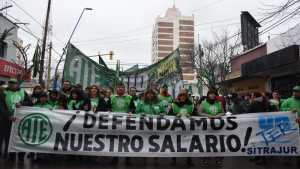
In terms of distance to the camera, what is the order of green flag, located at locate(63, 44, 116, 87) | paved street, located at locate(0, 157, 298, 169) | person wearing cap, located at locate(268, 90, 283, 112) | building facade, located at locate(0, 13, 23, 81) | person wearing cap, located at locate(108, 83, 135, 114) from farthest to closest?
building facade, located at locate(0, 13, 23, 81) → green flag, located at locate(63, 44, 116, 87) → person wearing cap, located at locate(268, 90, 283, 112) → person wearing cap, located at locate(108, 83, 135, 114) → paved street, located at locate(0, 157, 298, 169)

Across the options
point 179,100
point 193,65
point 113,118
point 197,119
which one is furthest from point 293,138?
point 193,65

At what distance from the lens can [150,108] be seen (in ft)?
24.9

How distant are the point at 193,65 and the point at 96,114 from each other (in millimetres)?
32063

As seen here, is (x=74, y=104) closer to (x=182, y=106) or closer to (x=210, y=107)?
(x=182, y=106)

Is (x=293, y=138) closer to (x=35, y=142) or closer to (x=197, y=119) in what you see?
(x=197, y=119)

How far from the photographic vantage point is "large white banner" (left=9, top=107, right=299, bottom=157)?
6.96m

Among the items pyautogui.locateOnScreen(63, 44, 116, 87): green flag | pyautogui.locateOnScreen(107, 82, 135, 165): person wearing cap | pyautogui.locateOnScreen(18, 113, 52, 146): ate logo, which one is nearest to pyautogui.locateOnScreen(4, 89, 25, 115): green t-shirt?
pyautogui.locateOnScreen(18, 113, 52, 146): ate logo

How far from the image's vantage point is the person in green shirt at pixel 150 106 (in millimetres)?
7535

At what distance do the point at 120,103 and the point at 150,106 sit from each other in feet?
2.32

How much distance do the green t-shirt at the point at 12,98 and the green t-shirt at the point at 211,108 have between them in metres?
4.18

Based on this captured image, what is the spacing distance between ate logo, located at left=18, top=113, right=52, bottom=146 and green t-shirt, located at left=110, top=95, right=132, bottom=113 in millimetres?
1501

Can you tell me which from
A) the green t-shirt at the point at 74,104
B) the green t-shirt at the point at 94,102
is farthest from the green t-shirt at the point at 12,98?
the green t-shirt at the point at 94,102

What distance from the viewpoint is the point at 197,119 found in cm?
723

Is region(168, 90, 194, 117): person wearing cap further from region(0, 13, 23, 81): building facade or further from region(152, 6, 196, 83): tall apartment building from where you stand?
region(152, 6, 196, 83): tall apartment building
